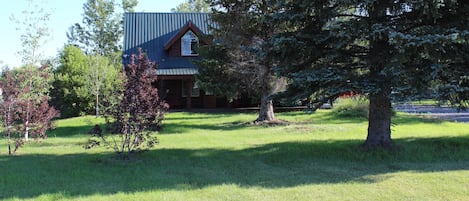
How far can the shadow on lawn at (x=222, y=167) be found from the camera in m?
6.82

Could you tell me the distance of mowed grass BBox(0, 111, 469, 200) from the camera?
6207 millimetres

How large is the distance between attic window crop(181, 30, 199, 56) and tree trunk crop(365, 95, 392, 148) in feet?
59.5

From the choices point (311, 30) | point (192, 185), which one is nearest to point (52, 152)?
point (192, 185)

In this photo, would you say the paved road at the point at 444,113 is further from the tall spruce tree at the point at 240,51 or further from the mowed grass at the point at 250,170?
the mowed grass at the point at 250,170

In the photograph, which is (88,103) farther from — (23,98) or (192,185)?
(192,185)

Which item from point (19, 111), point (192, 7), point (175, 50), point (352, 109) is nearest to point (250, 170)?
point (19, 111)

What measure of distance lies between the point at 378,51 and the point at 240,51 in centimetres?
758

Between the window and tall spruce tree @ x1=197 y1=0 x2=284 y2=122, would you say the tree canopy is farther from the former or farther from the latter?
tall spruce tree @ x1=197 y1=0 x2=284 y2=122

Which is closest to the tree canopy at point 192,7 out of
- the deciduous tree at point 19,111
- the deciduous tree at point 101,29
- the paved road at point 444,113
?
the deciduous tree at point 101,29

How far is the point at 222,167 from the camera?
327 inches

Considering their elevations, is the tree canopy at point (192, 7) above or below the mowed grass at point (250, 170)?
above

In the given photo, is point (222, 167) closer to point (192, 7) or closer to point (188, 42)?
point (188, 42)

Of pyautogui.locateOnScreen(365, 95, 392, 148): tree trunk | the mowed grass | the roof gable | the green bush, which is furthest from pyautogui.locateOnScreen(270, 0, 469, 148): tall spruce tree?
the roof gable

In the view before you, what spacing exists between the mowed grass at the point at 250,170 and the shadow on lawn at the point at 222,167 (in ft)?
0.06
